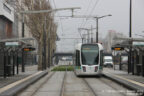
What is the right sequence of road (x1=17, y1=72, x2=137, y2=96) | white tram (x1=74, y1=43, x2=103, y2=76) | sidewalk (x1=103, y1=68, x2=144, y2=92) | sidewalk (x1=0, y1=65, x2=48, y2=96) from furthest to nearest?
1. white tram (x1=74, y1=43, x2=103, y2=76)
2. sidewalk (x1=103, y1=68, x2=144, y2=92)
3. road (x1=17, y1=72, x2=137, y2=96)
4. sidewalk (x1=0, y1=65, x2=48, y2=96)

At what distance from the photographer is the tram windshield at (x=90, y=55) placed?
25.2 metres

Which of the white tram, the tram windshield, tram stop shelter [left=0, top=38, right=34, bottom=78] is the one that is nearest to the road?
tram stop shelter [left=0, top=38, right=34, bottom=78]

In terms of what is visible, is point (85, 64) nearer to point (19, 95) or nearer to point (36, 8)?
point (19, 95)

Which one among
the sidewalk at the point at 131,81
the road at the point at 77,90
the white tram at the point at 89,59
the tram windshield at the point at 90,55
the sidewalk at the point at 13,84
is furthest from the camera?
the tram windshield at the point at 90,55

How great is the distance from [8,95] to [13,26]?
53.2 meters

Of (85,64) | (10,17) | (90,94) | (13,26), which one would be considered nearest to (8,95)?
(90,94)

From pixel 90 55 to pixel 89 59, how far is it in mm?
343

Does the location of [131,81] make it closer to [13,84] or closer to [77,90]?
[77,90]

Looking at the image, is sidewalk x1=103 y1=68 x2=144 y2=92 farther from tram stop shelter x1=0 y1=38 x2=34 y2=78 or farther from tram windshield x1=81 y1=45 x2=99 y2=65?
tram stop shelter x1=0 y1=38 x2=34 y2=78

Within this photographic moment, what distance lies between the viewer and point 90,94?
47.1 ft

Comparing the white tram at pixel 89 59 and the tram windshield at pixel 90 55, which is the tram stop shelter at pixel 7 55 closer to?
the white tram at pixel 89 59

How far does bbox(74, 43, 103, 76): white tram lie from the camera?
25031mm

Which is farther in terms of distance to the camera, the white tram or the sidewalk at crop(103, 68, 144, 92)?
the white tram

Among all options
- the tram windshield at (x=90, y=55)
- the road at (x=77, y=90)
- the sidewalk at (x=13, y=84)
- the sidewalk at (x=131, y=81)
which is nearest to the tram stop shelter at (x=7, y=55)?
the sidewalk at (x=13, y=84)
